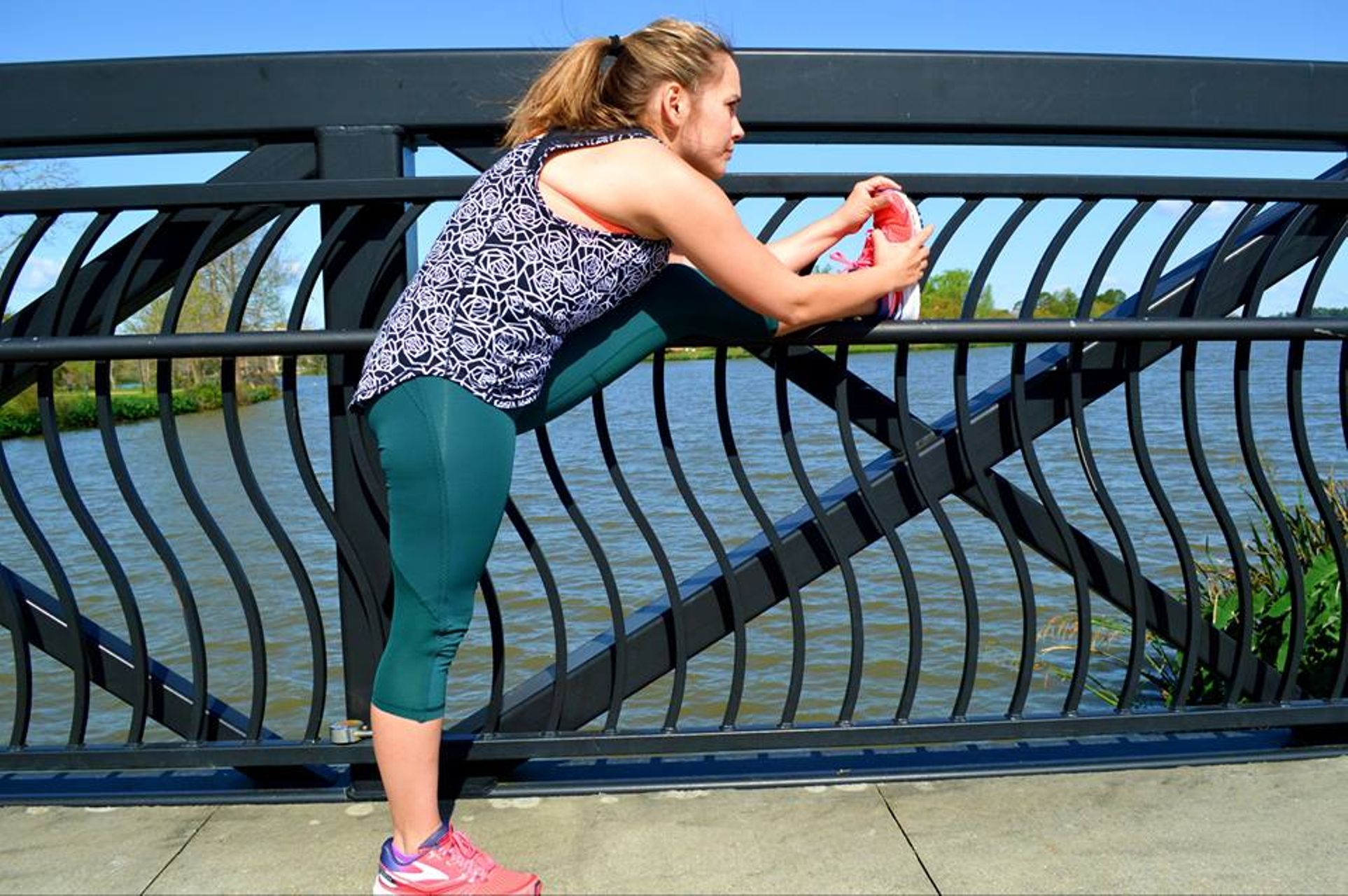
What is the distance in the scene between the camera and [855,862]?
2537 mm

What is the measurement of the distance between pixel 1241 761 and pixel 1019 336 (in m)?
1.17

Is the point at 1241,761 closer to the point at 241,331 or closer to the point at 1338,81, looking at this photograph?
the point at 1338,81

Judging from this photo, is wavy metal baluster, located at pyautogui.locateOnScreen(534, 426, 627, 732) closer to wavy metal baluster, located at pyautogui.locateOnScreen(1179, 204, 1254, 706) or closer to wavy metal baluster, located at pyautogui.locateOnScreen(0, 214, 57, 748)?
wavy metal baluster, located at pyautogui.locateOnScreen(0, 214, 57, 748)

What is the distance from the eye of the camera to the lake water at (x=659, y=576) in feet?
19.8

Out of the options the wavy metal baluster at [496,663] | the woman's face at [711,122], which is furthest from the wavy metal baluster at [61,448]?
the woman's face at [711,122]

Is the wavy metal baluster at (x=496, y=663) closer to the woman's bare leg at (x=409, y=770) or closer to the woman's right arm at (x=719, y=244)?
the woman's bare leg at (x=409, y=770)

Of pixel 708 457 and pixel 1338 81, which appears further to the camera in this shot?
pixel 708 457

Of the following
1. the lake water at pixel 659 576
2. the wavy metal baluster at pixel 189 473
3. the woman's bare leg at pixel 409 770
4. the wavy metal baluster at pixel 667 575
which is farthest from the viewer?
the lake water at pixel 659 576

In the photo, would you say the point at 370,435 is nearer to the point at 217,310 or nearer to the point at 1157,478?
the point at 1157,478

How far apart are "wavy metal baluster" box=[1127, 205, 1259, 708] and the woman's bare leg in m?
1.67

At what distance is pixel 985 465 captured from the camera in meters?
2.98

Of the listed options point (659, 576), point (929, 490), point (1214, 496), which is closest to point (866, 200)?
point (929, 490)

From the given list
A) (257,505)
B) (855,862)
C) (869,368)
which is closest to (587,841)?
(855,862)

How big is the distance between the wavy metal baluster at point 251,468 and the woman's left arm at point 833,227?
3.38ft
